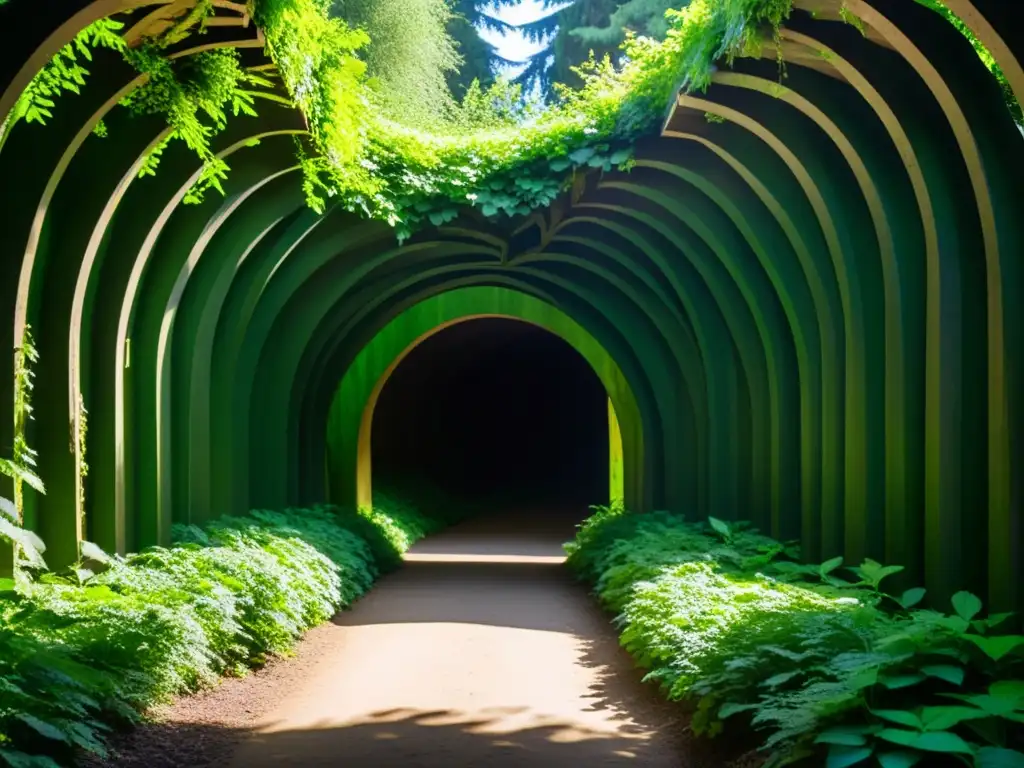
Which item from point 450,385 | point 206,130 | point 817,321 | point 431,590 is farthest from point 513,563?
point 450,385

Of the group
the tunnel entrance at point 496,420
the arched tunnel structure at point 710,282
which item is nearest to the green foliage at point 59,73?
the arched tunnel structure at point 710,282

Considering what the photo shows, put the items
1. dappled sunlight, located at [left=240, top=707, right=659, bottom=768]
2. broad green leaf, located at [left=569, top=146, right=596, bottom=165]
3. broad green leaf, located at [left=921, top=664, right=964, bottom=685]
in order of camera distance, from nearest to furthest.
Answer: broad green leaf, located at [left=921, top=664, right=964, bottom=685] < dappled sunlight, located at [left=240, top=707, right=659, bottom=768] < broad green leaf, located at [left=569, top=146, right=596, bottom=165]

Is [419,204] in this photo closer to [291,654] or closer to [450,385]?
[291,654]

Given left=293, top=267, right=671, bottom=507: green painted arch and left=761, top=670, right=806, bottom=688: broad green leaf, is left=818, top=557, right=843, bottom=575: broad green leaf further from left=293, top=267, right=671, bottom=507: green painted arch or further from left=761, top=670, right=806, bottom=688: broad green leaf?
left=293, top=267, right=671, bottom=507: green painted arch

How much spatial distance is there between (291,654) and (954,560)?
4260mm

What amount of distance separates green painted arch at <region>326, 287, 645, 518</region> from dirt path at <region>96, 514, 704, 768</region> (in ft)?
21.9

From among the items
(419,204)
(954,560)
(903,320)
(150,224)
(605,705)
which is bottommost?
(605,705)

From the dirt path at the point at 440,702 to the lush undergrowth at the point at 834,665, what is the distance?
0.33m

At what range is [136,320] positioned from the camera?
30.5 feet

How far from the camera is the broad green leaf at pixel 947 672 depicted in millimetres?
4594

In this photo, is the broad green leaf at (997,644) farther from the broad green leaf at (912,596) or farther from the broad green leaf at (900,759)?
the broad green leaf at (912,596)

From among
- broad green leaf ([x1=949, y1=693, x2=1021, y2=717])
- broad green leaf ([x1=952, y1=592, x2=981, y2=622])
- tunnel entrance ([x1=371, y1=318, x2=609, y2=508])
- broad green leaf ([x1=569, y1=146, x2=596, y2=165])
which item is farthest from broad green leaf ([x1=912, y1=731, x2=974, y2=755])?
tunnel entrance ([x1=371, y1=318, x2=609, y2=508])

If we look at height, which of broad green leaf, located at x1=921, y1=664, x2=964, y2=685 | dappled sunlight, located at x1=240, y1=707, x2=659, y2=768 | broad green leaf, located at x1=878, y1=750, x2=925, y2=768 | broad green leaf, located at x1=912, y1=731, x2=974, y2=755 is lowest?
dappled sunlight, located at x1=240, y1=707, x2=659, y2=768

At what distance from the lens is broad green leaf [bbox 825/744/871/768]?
4274 millimetres
